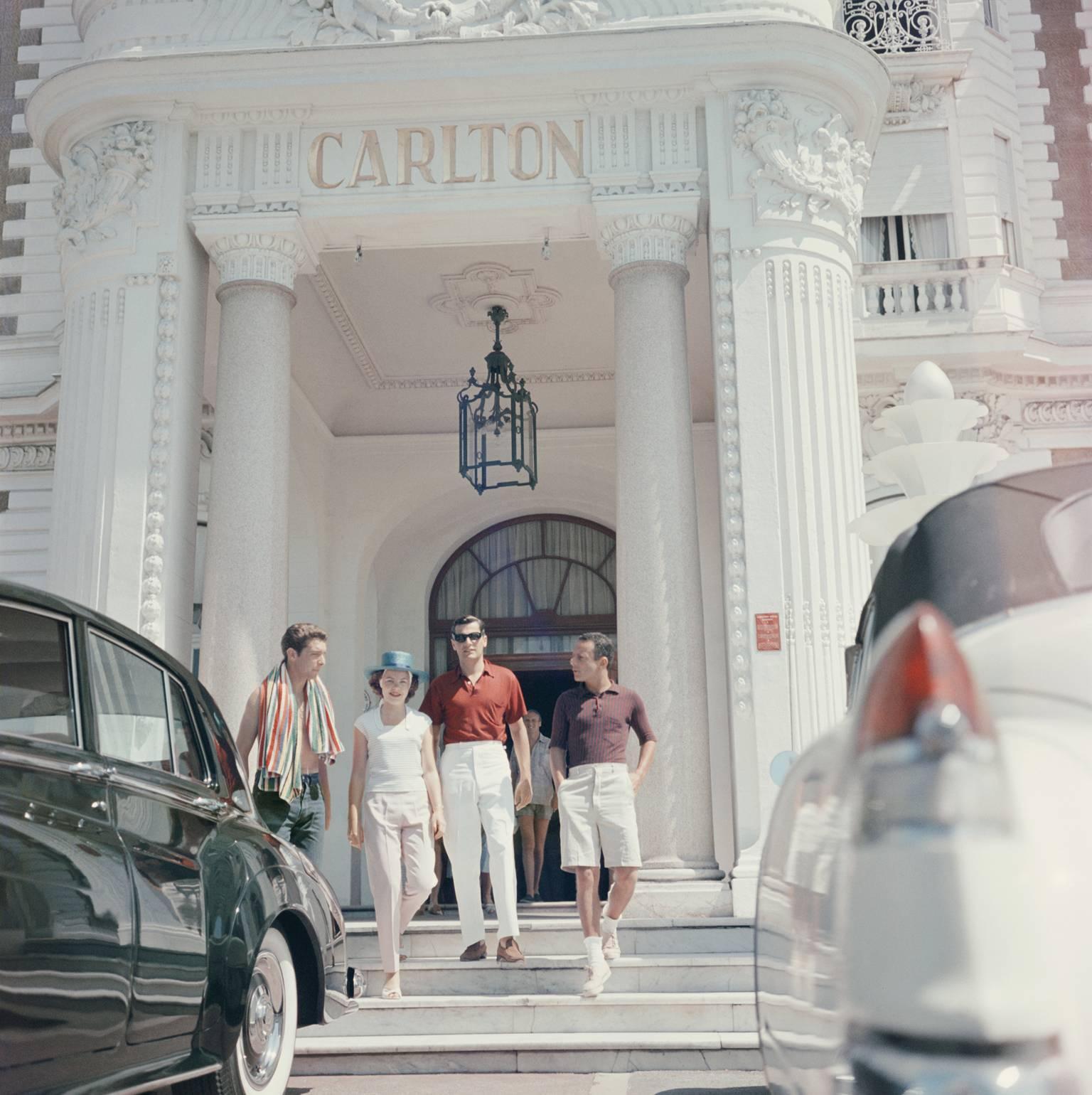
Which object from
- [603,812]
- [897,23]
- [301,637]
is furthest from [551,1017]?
[897,23]

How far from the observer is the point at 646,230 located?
11.5 m

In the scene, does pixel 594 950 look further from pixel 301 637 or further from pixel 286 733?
pixel 301 637

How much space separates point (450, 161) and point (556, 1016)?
735 centimetres

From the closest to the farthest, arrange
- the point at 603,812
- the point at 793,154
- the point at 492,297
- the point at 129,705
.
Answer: the point at 129,705, the point at 603,812, the point at 793,154, the point at 492,297

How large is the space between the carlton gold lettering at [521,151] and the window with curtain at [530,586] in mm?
7102

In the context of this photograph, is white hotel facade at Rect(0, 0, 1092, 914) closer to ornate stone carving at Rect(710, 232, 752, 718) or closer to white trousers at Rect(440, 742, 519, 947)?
ornate stone carving at Rect(710, 232, 752, 718)

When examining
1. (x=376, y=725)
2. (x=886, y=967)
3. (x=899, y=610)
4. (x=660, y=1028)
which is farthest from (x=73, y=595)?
(x=886, y=967)

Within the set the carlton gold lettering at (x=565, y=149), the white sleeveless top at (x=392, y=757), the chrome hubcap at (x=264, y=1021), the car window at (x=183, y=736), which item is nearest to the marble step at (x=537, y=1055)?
the white sleeveless top at (x=392, y=757)

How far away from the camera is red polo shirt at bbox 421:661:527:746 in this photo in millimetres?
8406

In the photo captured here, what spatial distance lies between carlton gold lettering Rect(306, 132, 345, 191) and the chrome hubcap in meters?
8.07

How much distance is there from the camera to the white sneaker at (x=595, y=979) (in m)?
7.67

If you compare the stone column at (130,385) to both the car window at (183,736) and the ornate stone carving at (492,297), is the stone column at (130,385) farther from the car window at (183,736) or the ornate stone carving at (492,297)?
the car window at (183,736)

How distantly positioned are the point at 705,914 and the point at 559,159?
6293 mm

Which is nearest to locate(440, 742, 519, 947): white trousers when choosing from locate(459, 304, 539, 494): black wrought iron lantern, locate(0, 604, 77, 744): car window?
locate(0, 604, 77, 744): car window
